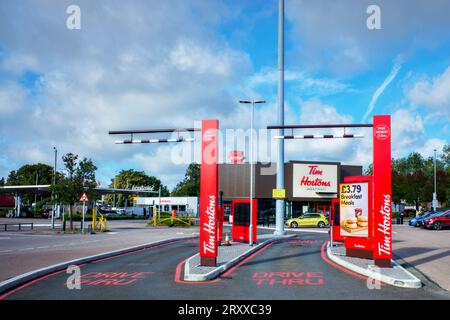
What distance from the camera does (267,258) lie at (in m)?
18.1

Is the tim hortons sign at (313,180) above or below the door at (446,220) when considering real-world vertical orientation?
above

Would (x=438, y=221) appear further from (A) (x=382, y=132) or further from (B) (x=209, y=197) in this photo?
(B) (x=209, y=197)

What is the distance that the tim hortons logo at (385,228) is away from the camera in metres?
14.1

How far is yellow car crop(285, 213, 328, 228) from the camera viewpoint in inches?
1827

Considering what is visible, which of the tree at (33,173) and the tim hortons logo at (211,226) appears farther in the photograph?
the tree at (33,173)

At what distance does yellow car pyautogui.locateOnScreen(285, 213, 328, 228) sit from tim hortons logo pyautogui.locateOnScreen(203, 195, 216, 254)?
32663mm

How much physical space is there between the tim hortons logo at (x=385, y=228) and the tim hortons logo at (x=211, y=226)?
4.95 m

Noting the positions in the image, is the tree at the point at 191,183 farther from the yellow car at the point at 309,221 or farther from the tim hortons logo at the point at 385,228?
the tim hortons logo at the point at 385,228

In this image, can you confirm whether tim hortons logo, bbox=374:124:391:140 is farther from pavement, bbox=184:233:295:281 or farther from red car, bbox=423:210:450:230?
red car, bbox=423:210:450:230

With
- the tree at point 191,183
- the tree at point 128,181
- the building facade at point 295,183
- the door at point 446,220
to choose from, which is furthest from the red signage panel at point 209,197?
the tree at point 128,181

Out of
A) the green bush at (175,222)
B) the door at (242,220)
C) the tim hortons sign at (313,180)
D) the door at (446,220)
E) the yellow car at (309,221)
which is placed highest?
the tim hortons sign at (313,180)

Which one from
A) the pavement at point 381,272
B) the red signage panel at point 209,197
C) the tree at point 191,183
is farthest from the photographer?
the tree at point 191,183

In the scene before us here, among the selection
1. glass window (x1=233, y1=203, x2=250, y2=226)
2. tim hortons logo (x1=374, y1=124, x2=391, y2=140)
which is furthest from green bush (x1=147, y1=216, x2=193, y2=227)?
tim hortons logo (x1=374, y1=124, x2=391, y2=140)

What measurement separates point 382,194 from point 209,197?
516cm
